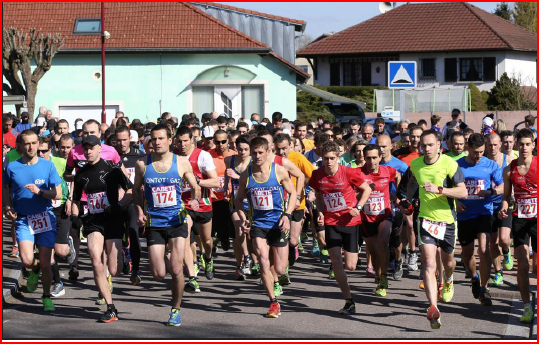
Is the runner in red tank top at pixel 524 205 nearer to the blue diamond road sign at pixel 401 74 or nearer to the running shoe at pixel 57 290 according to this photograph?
the running shoe at pixel 57 290

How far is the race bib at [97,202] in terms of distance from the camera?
10203mm

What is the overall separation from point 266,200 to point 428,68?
176 feet

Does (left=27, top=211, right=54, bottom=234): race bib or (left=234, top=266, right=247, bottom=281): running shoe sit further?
(left=234, top=266, right=247, bottom=281): running shoe

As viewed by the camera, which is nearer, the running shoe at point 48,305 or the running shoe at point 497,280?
the running shoe at point 48,305

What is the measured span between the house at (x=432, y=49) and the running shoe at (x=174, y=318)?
50390 mm

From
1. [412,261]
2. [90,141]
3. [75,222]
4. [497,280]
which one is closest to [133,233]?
[75,222]

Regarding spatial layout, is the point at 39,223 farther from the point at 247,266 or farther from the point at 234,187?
the point at 247,266

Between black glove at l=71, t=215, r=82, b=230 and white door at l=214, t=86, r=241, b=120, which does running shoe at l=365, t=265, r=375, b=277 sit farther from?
white door at l=214, t=86, r=241, b=120

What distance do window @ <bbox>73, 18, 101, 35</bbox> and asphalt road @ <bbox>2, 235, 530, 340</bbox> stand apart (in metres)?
25.1

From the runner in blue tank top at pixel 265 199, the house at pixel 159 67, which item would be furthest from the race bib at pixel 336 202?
the house at pixel 159 67

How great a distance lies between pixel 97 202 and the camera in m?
10.2

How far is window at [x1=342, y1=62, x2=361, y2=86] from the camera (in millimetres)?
65312

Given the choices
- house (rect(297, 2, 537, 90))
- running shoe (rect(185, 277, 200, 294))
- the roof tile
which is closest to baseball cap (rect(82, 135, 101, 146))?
running shoe (rect(185, 277, 200, 294))

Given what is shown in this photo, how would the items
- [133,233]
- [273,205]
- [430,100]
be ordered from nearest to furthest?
[273,205]
[133,233]
[430,100]
